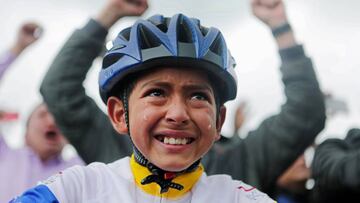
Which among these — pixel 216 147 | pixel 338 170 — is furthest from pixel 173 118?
pixel 216 147

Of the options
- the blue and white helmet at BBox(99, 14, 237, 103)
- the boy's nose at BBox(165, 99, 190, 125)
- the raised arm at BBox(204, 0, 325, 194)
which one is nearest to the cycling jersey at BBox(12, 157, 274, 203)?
the boy's nose at BBox(165, 99, 190, 125)

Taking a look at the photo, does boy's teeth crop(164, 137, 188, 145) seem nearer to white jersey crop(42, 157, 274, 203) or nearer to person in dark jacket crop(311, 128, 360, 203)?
white jersey crop(42, 157, 274, 203)

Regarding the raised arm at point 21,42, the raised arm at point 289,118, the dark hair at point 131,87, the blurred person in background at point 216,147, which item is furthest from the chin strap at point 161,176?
the raised arm at point 21,42

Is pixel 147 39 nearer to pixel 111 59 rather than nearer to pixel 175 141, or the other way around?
pixel 111 59

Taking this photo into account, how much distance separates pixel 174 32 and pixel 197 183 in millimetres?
585

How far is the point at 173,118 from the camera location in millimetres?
1812

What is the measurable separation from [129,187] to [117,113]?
0.35 meters

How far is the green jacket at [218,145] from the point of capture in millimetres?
3377

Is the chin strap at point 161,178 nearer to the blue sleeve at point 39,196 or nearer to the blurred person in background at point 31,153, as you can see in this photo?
the blue sleeve at point 39,196

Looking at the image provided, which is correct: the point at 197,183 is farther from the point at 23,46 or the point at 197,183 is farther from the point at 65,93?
the point at 23,46

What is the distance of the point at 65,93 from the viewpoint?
3371 mm

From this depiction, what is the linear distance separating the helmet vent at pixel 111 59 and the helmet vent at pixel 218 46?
0.36m

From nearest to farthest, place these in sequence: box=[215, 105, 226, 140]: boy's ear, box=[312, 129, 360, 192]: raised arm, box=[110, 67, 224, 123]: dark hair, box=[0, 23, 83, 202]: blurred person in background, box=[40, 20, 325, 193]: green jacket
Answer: box=[110, 67, 224, 123]: dark hair < box=[215, 105, 226, 140]: boy's ear < box=[312, 129, 360, 192]: raised arm < box=[40, 20, 325, 193]: green jacket < box=[0, 23, 83, 202]: blurred person in background

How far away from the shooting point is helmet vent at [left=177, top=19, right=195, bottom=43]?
2010 mm
